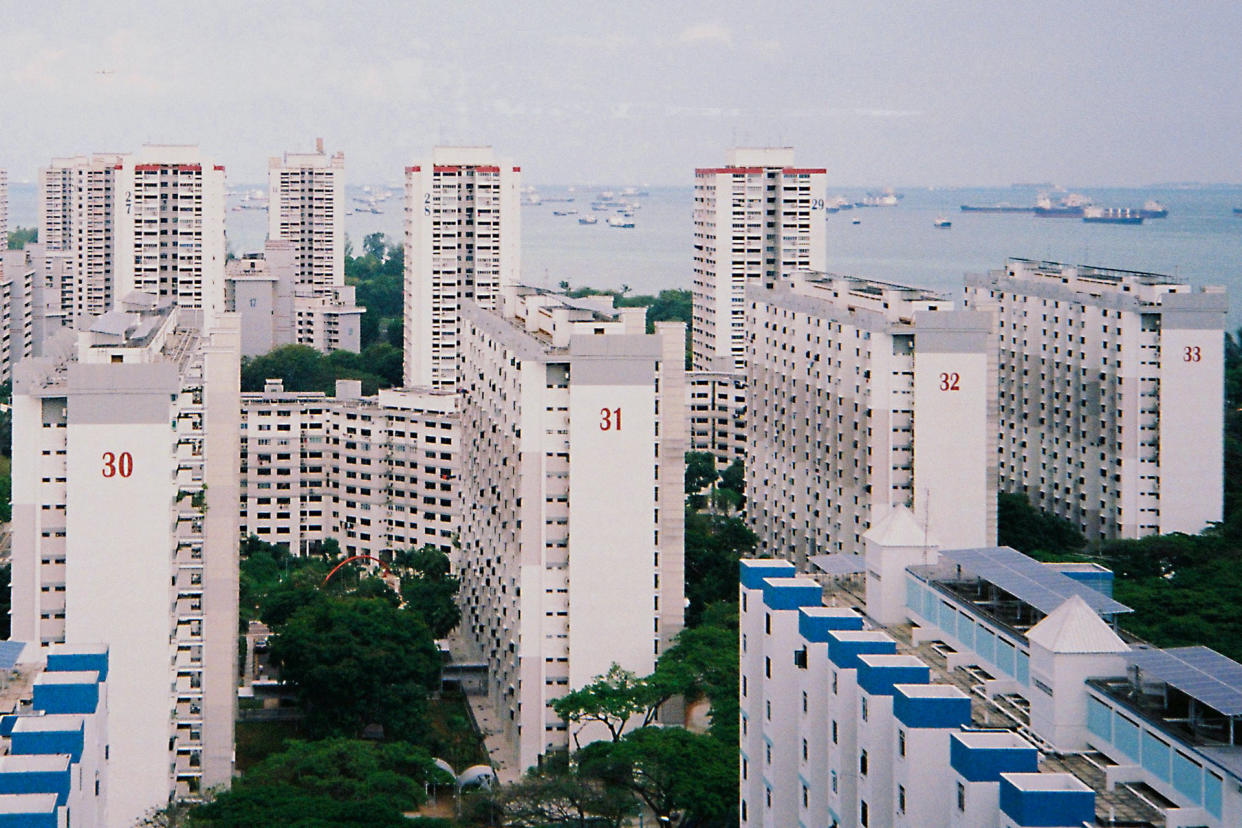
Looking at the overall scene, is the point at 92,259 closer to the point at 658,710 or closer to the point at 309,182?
the point at 309,182

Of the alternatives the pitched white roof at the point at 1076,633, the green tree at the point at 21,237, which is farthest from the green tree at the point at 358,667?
the green tree at the point at 21,237

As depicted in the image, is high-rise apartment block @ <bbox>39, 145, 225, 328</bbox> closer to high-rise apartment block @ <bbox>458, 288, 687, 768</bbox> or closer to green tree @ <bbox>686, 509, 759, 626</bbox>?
green tree @ <bbox>686, 509, 759, 626</bbox>

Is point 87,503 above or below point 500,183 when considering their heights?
below

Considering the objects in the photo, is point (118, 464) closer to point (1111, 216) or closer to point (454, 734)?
point (454, 734)

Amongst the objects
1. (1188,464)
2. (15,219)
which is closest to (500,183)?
(1188,464)

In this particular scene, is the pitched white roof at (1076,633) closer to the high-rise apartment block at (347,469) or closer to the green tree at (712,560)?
the green tree at (712,560)

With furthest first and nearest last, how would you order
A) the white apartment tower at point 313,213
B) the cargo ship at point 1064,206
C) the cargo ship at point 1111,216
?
the cargo ship at point 1064,206 → the cargo ship at point 1111,216 → the white apartment tower at point 313,213
